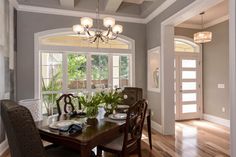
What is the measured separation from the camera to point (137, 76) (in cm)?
522

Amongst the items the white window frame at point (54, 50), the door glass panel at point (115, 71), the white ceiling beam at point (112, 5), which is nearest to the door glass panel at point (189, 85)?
the white window frame at point (54, 50)

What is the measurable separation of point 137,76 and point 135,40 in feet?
3.44

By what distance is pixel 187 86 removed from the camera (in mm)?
5898

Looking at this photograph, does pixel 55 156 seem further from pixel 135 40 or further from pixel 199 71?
pixel 199 71

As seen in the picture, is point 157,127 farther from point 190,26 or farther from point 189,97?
point 190,26

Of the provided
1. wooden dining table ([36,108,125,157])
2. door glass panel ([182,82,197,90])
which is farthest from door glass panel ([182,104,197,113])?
wooden dining table ([36,108,125,157])

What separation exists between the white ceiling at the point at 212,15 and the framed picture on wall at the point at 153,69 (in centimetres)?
175

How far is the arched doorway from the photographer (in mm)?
5782

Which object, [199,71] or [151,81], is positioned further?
[199,71]

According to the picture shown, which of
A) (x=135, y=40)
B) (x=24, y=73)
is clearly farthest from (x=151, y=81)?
(x=24, y=73)

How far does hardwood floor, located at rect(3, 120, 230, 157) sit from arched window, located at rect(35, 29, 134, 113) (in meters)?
1.73

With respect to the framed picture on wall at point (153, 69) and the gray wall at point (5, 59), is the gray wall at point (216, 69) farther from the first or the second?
the gray wall at point (5, 59)

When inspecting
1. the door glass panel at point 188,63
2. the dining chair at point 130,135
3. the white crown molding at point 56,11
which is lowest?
the dining chair at point 130,135

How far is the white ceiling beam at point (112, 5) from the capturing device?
4.16 m
